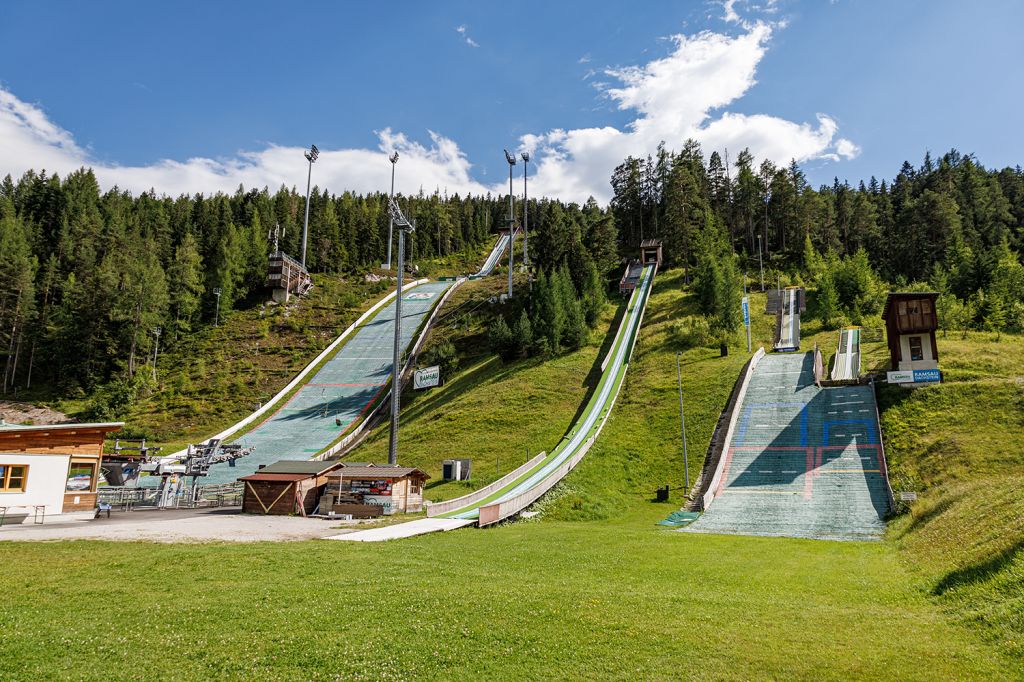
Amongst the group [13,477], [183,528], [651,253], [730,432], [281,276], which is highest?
[651,253]

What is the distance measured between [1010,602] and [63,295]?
104 m

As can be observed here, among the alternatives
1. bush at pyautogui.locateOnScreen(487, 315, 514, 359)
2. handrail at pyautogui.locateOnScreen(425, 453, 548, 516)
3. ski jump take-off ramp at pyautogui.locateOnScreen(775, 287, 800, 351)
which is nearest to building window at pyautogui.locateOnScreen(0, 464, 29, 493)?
handrail at pyautogui.locateOnScreen(425, 453, 548, 516)

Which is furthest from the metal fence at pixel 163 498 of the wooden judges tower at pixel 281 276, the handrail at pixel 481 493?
the wooden judges tower at pixel 281 276

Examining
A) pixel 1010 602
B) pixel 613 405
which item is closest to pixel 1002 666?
pixel 1010 602

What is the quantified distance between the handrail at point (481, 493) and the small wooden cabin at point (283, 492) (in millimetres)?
5896

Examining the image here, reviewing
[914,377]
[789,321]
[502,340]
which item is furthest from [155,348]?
[914,377]

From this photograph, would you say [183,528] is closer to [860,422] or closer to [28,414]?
[860,422]

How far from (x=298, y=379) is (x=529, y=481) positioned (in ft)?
136

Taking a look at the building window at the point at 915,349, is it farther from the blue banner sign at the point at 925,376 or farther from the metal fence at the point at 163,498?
the metal fence at the point at 163,498

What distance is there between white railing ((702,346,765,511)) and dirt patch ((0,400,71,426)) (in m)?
66.0

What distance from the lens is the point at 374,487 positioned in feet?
90.3

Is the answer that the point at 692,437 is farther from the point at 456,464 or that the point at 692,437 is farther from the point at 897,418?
the point at 456,464

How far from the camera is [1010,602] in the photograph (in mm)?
10117

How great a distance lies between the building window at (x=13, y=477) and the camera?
23.0m
